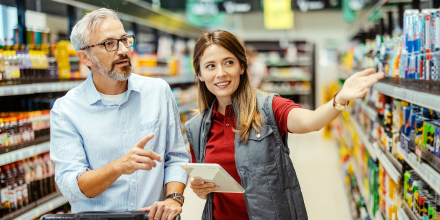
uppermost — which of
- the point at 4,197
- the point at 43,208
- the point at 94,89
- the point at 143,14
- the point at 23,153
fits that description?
the point at 143,14

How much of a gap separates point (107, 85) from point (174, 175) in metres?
0.50

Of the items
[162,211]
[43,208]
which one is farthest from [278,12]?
[162,211]

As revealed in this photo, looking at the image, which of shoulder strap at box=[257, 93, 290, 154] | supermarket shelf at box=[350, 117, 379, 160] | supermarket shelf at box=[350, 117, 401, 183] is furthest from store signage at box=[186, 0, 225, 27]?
shoulder strap at box=[257, 93, 290, 154]

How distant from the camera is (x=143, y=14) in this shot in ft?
22.1

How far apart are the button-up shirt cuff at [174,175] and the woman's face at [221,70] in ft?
1.28

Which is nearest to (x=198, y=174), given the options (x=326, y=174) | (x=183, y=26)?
(x=326, y=174)

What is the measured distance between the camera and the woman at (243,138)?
6.82 feet

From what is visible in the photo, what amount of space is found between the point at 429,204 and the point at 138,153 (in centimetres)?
131

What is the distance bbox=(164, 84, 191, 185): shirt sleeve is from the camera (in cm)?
223

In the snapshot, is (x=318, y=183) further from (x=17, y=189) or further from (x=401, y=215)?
(x=17, y=189)

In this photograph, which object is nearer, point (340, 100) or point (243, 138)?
point (340, 100)

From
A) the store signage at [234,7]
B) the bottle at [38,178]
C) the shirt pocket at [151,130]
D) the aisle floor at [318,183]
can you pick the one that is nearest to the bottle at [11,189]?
the bottle at [38,178]

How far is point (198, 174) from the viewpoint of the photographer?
6.30 feet

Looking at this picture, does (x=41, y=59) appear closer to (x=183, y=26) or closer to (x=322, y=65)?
(x=183, y=26)
